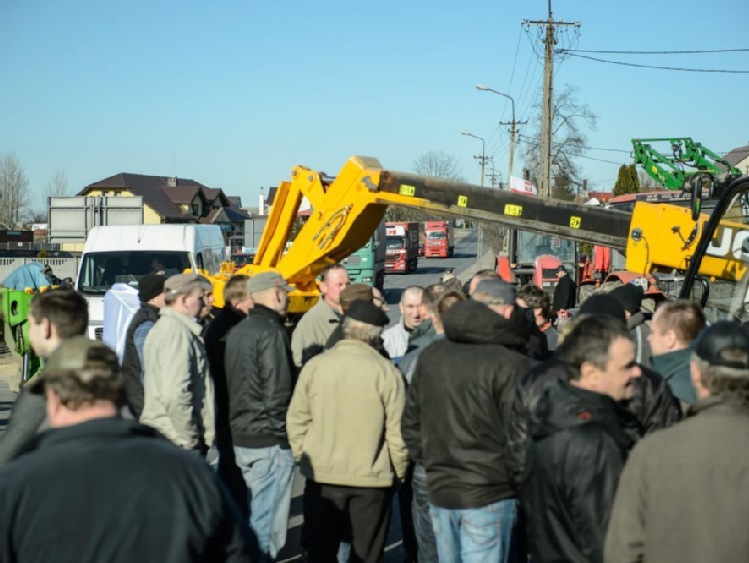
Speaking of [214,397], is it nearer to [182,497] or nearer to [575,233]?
[182,497]

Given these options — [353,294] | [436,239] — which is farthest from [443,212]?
[436,239]

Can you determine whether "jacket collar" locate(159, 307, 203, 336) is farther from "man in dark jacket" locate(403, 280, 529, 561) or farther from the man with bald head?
the man with bald head

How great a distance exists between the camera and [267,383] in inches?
276

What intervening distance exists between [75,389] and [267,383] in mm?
3867

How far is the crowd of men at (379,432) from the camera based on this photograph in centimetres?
305

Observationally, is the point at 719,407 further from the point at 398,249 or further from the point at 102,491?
the point at 398,249

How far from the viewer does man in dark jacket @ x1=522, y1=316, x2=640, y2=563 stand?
401cm

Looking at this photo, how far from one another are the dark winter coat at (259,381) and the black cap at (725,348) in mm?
3561

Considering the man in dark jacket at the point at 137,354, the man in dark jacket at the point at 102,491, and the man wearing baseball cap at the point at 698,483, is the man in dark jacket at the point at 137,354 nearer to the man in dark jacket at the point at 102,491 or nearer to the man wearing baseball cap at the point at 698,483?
the man in dark jacket at the point at 102,491


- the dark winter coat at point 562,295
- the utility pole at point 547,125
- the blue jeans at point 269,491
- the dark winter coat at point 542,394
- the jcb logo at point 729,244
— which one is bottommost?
the blue jeans at point 269,491

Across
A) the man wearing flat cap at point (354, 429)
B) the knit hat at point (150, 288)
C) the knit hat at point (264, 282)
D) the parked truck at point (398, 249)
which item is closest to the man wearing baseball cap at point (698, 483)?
the man wearing flat cap at point (354, 429)

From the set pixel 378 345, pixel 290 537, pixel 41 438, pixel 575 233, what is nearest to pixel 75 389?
pixel 41 438

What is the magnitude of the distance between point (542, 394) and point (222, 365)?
11.2 ft

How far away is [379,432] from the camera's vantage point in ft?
20.0
